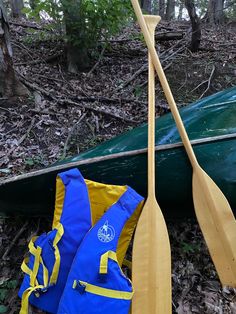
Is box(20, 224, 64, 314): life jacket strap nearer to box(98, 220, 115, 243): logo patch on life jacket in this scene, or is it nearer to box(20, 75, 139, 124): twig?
box(98, 220, 115, 243): logo patch on life jacket

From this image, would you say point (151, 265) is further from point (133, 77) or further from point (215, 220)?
point (133, 77)

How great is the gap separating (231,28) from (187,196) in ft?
16.3

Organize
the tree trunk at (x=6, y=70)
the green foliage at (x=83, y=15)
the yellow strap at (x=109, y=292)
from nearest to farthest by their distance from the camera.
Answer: the yellow strap at (x=109, y=292), the tree trunk at (x=6, y=70), the green foliage at (x=83, y=15)

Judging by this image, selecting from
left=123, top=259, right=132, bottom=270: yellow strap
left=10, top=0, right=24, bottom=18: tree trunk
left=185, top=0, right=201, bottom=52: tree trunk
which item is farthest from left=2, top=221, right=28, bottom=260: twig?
left=10, top=0, right=24, bottom=18: tree trunk

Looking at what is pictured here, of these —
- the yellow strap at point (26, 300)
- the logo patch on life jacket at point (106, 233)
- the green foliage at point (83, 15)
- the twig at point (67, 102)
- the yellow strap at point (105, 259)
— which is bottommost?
the yellow strap at point (26, 300)

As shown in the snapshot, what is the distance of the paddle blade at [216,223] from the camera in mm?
1783

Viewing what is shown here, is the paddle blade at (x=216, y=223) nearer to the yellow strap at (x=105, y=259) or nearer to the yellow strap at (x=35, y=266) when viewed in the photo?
the yellow strap at (x=105, y=259)

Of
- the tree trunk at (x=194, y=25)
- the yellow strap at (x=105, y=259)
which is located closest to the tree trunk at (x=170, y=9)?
the tree trunk at (x=194, y=25)

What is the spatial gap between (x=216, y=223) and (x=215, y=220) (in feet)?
0.06

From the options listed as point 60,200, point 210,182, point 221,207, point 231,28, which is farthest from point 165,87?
point 231,28

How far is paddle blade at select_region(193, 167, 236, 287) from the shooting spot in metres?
1.78

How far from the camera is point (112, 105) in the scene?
3.49m

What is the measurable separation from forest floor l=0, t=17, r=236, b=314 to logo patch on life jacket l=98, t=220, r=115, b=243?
0.59 m

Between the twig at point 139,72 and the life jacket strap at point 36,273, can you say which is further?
the twig at point 139,72
